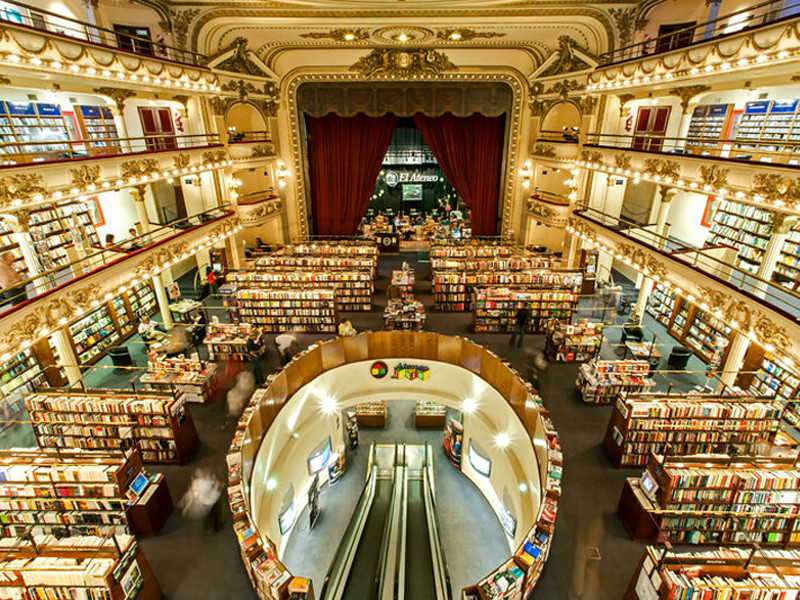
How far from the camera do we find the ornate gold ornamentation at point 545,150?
1430 cm

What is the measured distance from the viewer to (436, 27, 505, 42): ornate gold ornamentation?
1330 centimetres

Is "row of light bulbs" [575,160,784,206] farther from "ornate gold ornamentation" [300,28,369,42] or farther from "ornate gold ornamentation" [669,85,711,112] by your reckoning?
"ornate gold ornamentation" [300,28,369,42]

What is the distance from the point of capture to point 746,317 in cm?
729

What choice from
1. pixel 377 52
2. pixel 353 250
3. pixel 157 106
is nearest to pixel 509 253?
pixel 353 250

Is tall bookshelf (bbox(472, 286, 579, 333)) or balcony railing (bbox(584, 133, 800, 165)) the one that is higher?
balcony railing (bbox(584, 133, 800, 165))

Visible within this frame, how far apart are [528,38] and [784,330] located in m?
11.9

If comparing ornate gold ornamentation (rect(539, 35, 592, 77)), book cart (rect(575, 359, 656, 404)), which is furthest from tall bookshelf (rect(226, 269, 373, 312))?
ornate gold ornamentation (rect(539, 35, 592, 77))

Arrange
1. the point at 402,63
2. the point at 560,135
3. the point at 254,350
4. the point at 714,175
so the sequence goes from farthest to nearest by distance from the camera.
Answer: the point at 560,135 < the point at 402,63 < the point at 254,350 < the point at 714,175

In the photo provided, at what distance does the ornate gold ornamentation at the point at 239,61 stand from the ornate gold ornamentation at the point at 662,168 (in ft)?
42.3

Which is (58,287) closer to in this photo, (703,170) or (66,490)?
(66,490)

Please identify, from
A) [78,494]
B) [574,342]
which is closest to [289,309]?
[78,494]

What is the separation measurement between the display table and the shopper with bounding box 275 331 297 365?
3.22 metres

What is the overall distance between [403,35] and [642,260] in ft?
33.7

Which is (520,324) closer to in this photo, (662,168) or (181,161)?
(662,168)
